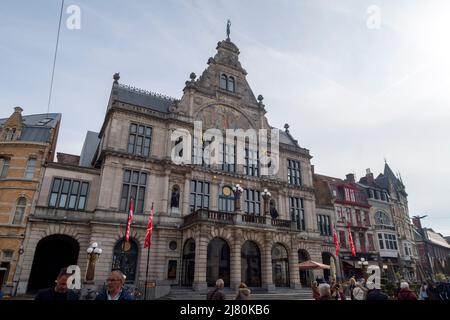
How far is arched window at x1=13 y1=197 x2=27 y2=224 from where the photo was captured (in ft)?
74.9

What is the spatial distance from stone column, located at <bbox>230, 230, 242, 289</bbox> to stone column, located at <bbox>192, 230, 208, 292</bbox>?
2601 millimetres

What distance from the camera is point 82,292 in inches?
843

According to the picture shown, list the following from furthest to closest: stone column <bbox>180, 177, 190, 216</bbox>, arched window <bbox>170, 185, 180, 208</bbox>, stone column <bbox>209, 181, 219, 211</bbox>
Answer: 1. stone column <bbox>209, 181, 219, 211</bbox>
2. arched window <bbox>170, 185, 180, 208</bbox>
3. stone column <bbox>180, 177, 190, 216</bbox>

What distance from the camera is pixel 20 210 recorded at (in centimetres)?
2314

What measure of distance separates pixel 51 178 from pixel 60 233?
15.7 feet

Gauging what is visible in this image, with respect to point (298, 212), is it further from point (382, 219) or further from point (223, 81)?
point (382, 219)

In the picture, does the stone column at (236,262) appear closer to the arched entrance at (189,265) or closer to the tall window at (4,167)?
Result: the arched entrance at (189,265)

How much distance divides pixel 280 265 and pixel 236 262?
26.5 feet

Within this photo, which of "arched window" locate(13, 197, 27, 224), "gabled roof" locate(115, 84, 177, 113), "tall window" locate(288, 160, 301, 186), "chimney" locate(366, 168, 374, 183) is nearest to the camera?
"arched window" locate(13, 197, 27, 224)

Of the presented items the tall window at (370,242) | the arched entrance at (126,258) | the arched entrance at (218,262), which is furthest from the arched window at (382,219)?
the arched entrance at (126,258)

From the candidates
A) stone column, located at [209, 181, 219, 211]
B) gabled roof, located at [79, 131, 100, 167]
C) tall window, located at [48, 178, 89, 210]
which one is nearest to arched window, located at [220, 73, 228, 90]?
stone column, located at [209, 181, 219, 211]

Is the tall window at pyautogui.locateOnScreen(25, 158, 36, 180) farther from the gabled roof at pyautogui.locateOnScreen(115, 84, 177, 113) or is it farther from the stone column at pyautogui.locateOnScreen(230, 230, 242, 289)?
the stone column at pyautogui.locateOnScreen(230, 230, 242, 289)
